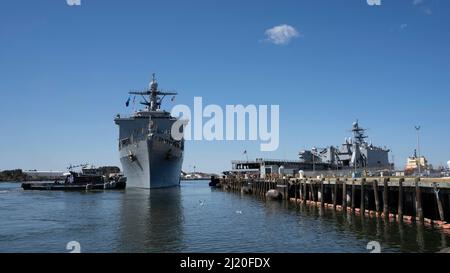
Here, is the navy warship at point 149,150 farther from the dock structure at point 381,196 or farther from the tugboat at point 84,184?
the dock structure at point 381,196

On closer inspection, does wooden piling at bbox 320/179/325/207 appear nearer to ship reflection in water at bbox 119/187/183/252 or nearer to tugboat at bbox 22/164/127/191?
ship reflection in water at bbox 119/187/183/252

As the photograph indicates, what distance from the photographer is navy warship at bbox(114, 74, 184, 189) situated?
237ft

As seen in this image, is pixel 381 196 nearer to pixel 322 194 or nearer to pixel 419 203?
pixel 419 203

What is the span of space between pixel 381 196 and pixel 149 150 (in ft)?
141

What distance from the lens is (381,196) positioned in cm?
3512

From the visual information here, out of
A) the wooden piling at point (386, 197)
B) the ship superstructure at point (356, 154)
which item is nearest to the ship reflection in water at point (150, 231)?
the wooden piling at point (386, 197)

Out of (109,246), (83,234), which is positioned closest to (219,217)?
(83,234)

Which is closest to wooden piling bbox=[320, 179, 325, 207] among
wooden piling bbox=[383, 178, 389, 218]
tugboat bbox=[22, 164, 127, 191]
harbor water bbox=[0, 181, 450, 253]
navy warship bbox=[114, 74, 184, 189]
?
harbor water bbox=[0, 181, 450, 253]

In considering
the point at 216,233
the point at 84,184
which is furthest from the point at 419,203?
the point at 84,184

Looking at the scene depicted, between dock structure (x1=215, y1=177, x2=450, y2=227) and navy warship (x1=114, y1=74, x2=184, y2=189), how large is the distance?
24.1 metres
